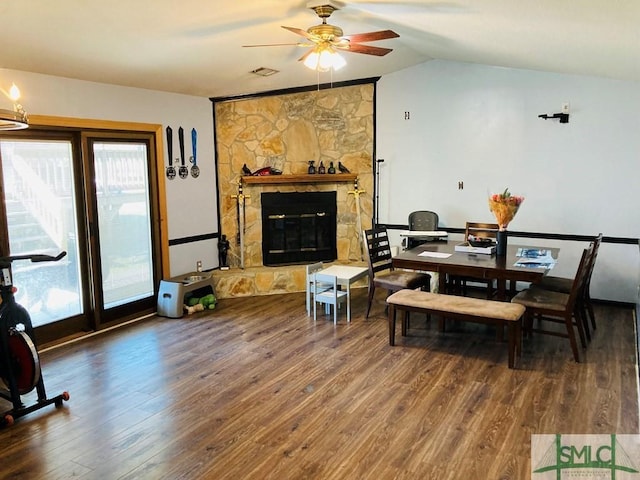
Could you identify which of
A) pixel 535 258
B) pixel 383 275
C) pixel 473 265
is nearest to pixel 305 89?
pixel 383 275

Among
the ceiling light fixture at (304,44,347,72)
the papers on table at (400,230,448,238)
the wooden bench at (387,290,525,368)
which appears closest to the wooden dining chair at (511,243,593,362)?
the wooden bench at (387,290,525,368)

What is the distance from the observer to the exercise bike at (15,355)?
3.15 metres

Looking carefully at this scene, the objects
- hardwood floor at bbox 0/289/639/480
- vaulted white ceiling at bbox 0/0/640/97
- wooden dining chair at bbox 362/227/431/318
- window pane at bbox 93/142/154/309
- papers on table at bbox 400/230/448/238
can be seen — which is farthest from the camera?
papers on table at bbox 400/230/448/238

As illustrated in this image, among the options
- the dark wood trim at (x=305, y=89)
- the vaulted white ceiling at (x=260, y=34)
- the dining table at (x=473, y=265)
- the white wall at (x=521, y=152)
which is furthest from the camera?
the dark wood trim at (x=305, y=89)

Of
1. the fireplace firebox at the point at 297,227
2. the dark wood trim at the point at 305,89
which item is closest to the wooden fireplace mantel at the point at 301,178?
the fireplace firebox at the point at 297,227

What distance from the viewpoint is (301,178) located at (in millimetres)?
6348

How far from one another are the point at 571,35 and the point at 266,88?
12.1ft

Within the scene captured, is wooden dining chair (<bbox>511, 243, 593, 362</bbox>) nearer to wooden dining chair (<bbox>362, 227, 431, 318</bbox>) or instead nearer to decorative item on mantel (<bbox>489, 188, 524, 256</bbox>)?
→ decorative item on mantel (<bbox>489, 188, 524, 256</bbox>)

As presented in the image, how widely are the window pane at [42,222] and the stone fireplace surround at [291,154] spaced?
6.51ft

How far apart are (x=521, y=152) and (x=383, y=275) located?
7.13 ft

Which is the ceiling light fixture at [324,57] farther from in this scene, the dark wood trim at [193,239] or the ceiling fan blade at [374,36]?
the dark wood trim at [193,239]

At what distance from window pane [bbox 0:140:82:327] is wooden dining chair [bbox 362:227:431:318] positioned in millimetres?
2898

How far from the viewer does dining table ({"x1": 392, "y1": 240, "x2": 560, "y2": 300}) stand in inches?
154

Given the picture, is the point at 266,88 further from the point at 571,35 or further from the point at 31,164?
the point at 571,35
